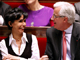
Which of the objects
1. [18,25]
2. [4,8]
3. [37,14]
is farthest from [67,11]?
[4,8]

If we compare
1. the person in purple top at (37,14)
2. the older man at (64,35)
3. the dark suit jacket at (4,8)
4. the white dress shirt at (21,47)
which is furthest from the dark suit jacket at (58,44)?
the dark suit jacket at (4,8)

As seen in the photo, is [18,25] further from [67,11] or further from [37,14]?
[37,14]

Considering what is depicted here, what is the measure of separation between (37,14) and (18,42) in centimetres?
48

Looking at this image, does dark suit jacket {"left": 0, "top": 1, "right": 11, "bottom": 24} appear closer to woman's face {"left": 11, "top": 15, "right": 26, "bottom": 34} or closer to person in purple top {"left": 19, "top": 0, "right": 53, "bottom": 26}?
person in purple top {"left": 19, "top": 0, "right": 53, "bottom": 26}

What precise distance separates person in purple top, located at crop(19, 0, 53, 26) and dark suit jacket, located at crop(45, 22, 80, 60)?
0.43m

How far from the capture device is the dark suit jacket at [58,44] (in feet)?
3.04

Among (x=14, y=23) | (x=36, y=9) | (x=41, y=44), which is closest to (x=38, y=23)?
(x=36, y=9)

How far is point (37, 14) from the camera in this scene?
1471 mm

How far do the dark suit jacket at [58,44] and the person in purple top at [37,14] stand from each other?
1.41 feet

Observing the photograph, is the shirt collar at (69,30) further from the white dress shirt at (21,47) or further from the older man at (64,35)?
the white dress shirt at (21,47)

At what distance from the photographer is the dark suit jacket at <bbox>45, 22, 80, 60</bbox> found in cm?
93

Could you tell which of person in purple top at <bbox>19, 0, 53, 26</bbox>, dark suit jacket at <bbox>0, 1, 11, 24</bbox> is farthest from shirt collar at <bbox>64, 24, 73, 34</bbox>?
dark suit jacket at <bbox>0, 1, 11, 24</bbox>

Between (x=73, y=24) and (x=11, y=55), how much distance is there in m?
0.43

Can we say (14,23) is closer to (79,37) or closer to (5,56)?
(5,56)
